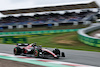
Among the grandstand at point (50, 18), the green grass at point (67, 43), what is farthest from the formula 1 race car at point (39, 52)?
the grandstand at point (50, 18)

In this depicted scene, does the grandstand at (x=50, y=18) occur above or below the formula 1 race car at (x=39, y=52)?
above

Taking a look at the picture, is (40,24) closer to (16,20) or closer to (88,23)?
(16,20)

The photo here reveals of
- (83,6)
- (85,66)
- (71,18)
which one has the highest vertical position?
(83,6)

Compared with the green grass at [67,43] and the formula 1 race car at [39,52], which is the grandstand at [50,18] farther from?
the formula 1 race car at [39,52]

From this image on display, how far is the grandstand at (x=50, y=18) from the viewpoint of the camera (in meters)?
39.2

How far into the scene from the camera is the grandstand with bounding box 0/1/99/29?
39.2 m

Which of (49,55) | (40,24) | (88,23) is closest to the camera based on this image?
(49,55)

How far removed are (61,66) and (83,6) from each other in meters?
33.4

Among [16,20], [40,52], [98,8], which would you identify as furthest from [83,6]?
[40,52]

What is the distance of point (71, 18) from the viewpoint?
1624 inches

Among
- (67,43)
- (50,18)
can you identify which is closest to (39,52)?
(67,43)

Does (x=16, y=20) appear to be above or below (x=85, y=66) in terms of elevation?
above

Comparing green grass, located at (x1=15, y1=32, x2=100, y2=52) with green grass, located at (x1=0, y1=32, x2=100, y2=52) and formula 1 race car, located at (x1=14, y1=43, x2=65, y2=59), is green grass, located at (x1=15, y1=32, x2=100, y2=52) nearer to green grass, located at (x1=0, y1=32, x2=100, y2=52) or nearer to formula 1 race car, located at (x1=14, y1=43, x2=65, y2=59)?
green grass, located at (x1=0, y1=32, x2=100, y2=52)

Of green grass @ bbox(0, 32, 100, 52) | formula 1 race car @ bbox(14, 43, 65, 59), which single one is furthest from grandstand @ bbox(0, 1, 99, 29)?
formula 1 race car @ bbox(14, 43, 65, 59)
